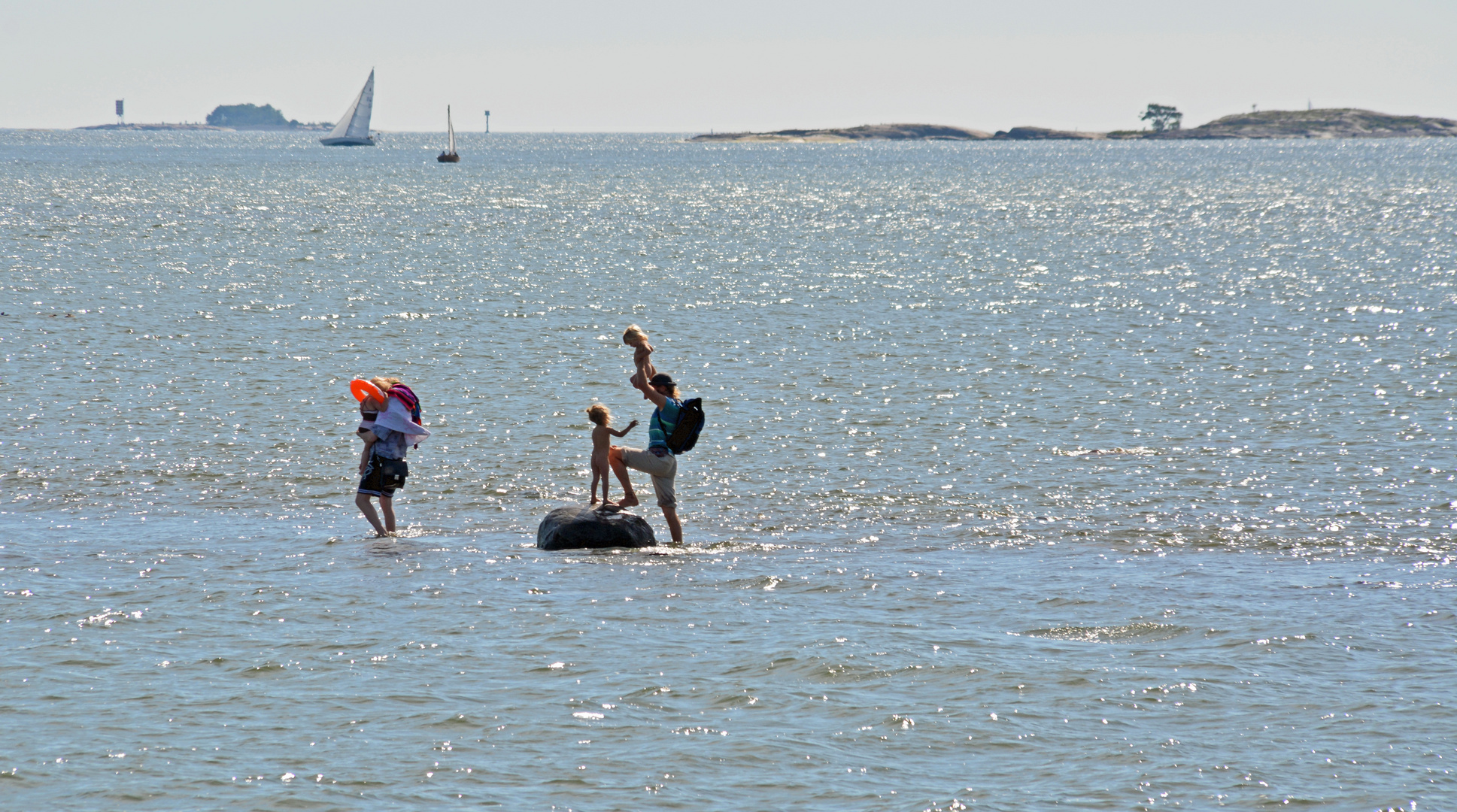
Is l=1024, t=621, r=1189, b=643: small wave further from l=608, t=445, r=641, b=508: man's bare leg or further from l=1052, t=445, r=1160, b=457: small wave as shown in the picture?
l=1052, t=445, r=1160, b=457: small wave

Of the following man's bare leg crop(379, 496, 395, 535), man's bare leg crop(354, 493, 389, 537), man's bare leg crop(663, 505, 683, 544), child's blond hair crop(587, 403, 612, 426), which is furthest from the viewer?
man's bare leg crop(379, 496, 395, 535)

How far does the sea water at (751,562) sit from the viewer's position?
27.5 ft

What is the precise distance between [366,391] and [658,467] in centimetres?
296

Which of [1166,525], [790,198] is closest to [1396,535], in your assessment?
[1166,525]

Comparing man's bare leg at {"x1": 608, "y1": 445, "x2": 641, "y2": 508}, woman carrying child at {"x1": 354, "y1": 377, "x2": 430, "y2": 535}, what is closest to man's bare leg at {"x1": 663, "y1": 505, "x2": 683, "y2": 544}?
man's bare leg at {"x1": 608, "y1": 445, "x2": 641, "y2": 508}

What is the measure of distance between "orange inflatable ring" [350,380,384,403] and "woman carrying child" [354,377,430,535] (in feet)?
0.15

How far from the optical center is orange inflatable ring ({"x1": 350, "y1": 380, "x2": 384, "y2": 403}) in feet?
44.9

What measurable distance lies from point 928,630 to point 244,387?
15.6 meters

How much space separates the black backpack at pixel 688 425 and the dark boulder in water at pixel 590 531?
0.99m

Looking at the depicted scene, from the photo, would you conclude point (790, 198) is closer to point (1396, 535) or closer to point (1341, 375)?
point (1341, 375)

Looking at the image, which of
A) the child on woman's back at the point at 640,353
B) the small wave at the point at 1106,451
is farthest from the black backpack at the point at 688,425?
the small wave at the point at 1106,451

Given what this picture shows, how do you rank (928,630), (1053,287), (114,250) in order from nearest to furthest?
(928,630) < (1053,287) < (114,250)

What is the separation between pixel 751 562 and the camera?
13.0 metres

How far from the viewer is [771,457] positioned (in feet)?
60.5
